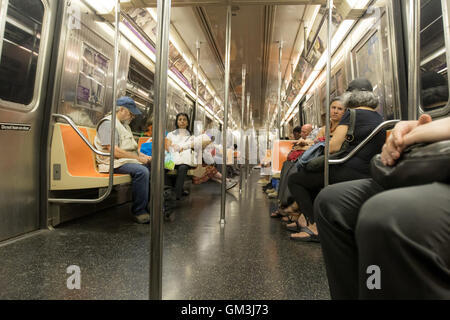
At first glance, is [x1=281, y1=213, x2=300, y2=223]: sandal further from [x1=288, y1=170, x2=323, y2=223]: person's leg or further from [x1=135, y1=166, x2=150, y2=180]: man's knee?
[x1=135, y1=166, x2=150, y2=180]: man's knee

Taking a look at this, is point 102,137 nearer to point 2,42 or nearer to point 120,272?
point 2,42

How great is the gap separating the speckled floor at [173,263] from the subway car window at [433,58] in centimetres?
140

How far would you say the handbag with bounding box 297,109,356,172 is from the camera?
1.67 meters

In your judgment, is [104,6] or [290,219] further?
[104,6]

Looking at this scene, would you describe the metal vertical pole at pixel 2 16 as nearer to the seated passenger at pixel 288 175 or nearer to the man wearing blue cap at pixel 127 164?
the man wearing blue cap at pixel 127 164

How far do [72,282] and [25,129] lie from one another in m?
1.46

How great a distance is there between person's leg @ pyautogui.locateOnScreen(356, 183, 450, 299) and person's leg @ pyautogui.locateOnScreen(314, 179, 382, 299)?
19 centimetres

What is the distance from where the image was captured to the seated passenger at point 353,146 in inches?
64.4

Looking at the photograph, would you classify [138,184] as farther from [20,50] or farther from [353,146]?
[353,146]

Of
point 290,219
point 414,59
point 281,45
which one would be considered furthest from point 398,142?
point 281,45

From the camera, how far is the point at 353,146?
168cm

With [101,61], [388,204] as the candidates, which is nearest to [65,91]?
[101,61]

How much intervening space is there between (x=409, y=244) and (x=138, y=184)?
7.64ft

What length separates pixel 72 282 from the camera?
1.17 meters
